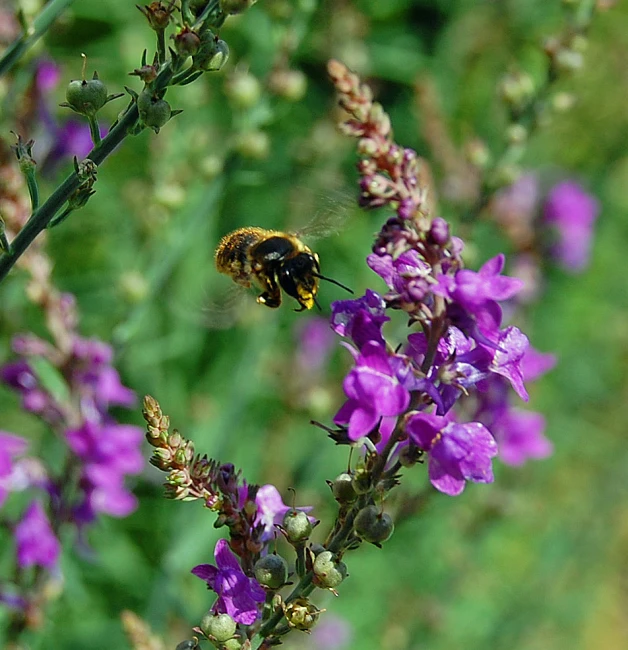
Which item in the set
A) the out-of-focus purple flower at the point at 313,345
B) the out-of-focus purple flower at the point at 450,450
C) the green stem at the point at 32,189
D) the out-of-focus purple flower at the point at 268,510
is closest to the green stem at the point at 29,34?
the green stem at the point at 32,189

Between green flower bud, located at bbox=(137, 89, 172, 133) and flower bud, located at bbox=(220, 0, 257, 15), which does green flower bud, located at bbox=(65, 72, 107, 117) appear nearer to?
green flower bud, located at bbox=(137, 89, 172, 133)

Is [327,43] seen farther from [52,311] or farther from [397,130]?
[52,311]

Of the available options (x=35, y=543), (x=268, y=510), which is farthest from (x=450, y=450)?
(x=35, y=543)

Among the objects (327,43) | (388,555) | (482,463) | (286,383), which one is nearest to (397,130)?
(327,43)

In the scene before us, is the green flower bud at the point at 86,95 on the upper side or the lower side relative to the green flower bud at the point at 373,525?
upper

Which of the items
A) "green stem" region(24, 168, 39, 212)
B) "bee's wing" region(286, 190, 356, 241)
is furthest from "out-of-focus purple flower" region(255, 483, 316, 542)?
"bee's wing" region(286, 190, 356, 241)

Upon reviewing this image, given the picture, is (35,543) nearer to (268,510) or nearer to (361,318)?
(268,510)

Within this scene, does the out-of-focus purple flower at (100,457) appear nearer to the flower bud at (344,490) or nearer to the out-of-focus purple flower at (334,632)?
the flower bud at (344,490)
